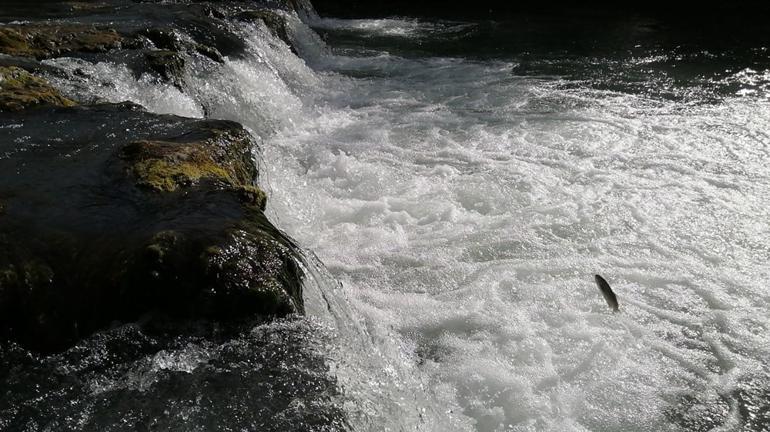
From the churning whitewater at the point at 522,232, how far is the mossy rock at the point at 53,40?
74cm

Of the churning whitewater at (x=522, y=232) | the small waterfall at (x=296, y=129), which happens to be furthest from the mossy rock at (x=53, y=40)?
the churning whitewater at (x=522, y=232)

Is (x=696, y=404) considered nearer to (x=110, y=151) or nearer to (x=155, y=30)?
(x=110, y=151)

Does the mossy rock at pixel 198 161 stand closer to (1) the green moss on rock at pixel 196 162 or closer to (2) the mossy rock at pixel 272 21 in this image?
(1) the green moss on rock at pixel 196 162

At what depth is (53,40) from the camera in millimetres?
7262

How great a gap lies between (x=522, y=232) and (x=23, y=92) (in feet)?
15.4

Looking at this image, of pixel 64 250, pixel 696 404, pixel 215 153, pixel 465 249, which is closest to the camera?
pixel 64 250

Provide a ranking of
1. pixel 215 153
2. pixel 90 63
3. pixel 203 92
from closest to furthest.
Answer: pixel 215 153, pixel 90 63, pixel 203 92

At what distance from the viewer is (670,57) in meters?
12.3

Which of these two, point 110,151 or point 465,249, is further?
point 465,249

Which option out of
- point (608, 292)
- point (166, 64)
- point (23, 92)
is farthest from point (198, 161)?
point (166, 64)

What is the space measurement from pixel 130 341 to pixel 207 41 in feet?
25.2

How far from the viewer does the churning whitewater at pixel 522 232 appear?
3.48 meters

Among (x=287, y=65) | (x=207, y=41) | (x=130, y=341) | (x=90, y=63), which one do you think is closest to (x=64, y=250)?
(x=130, y=341)

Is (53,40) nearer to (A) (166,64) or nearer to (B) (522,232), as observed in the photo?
(A) (166,64)
